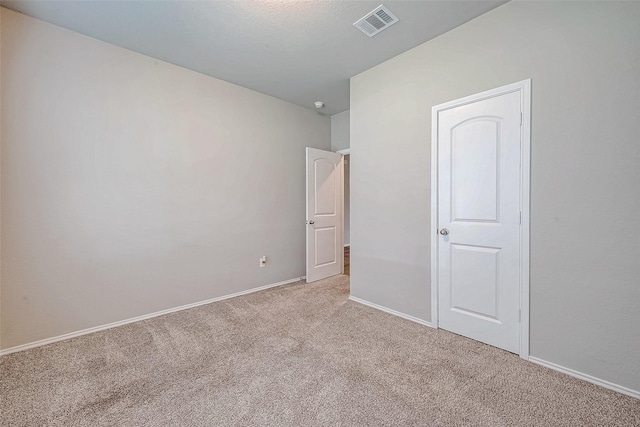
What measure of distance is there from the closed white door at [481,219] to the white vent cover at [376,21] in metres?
0.88

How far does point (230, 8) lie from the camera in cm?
201

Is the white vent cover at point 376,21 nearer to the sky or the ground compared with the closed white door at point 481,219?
nearer to the sky

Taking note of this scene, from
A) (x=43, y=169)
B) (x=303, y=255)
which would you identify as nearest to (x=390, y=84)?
(x=303, y=255)

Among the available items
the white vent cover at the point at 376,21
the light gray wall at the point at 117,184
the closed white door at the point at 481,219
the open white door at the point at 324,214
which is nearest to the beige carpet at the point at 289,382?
the closed white door at the point at 481,219

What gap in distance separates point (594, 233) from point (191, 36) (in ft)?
11.3

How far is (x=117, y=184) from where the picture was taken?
251cm

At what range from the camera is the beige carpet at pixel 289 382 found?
142 centimetres

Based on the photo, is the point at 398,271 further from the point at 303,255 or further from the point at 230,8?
the point at 230,8

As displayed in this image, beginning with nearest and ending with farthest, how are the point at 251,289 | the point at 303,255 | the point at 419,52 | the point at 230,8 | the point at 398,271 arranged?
the point at 230,8
the point at 419,52
the point at 398,271
the point at 251,289
the point at 303,255

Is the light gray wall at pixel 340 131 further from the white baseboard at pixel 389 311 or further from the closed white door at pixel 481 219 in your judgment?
the white baseboard at pixel 389 311

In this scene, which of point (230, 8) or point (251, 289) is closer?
point (230, 8)

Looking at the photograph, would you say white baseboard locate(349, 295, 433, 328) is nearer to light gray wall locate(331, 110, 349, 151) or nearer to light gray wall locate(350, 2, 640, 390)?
light gray wall locate(350, 2, 640, 390)

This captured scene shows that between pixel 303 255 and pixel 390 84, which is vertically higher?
pixel 390 84

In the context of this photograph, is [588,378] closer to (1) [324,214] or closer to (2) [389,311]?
(2) [389,311]
